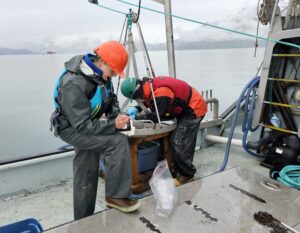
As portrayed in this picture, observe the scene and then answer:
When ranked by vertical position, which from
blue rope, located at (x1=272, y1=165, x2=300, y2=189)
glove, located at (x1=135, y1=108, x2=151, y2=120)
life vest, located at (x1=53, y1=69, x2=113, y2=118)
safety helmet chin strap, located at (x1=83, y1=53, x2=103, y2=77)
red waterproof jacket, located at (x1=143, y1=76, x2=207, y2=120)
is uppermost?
safety helmet chin strap, located at (x1=83, y1=53, x2=103, y2=77)

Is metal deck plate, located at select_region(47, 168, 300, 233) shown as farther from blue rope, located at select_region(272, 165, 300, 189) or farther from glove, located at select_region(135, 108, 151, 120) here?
glove, located at select_region(135, 108, 151, 120)

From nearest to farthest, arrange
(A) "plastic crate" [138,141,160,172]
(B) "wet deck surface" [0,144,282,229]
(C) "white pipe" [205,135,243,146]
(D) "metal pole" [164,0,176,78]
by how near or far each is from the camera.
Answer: (B) "wet deck surface" [0,144,282,229] < (A) "plastic crate" [138,141,160,172] < (D) "metal pole" [164,0,176,78] < (C) "white pipe" [205,135,243,146]

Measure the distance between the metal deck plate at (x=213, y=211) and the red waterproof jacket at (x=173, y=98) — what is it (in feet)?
2.31

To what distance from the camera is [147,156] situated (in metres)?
2.47

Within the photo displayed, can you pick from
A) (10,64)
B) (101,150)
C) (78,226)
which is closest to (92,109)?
(101,150)

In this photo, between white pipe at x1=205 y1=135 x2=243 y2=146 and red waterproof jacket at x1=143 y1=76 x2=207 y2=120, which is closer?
red waterproof jacket at x1=143 y1=76 x2=207 y2=120

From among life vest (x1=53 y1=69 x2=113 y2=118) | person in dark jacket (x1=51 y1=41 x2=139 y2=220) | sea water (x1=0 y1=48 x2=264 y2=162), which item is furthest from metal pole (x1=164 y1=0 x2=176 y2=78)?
life vest (x1=53 y1=69 x2=113 y2=118)

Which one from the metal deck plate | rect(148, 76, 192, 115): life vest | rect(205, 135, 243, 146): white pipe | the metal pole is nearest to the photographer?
the metal deck plate

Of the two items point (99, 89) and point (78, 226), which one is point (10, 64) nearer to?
point (99, 89)

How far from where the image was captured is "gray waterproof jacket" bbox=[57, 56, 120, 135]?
1.45 meters

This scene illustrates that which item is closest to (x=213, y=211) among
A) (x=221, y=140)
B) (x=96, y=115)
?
(x=96, y=115)

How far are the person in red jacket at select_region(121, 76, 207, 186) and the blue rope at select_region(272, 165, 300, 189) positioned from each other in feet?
2.44

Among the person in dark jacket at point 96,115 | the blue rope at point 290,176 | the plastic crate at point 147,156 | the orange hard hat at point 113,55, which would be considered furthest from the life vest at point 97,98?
the blue rope at point 290,176

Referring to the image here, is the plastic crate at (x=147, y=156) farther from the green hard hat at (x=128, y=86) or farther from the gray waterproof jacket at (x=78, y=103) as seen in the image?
the gray waterproof jacket at (x=78, y=103)
